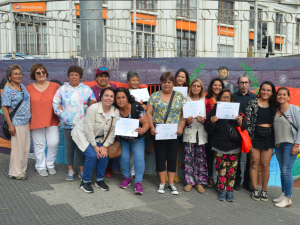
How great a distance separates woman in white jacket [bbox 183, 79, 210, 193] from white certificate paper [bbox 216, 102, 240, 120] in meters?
0.38

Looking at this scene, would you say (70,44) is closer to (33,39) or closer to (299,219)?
(33,39)

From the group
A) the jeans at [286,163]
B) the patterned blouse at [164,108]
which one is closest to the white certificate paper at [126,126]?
the patterned blouse at [164,108]

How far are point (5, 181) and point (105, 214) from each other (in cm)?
204

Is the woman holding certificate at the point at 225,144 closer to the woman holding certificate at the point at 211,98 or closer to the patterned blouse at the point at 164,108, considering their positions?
the woman holding certificate at the point at 211,98

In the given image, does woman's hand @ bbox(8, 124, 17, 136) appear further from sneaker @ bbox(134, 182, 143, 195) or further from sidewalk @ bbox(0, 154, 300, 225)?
sneaker @ bbox(134, 182, 143, 195)

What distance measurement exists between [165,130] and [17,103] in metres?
2.49

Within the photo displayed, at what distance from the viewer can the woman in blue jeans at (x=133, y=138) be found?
14.3 feet

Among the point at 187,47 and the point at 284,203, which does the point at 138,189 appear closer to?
the point at 284,203

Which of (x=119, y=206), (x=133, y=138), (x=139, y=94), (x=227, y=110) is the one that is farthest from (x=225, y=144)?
(x=119, y=206)

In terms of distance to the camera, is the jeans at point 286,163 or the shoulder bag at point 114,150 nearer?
the jeans at point 286,163

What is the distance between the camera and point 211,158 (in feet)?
16.2

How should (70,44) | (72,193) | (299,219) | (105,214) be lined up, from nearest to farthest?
(105,214) → (299,219) → (72,193) → (70,44)

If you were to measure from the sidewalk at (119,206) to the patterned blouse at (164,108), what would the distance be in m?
1.21

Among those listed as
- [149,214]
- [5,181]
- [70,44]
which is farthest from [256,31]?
[5,181]
